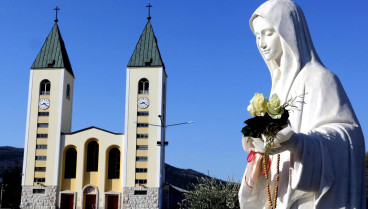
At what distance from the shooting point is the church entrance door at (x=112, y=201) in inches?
2127

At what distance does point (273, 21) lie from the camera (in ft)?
11.9

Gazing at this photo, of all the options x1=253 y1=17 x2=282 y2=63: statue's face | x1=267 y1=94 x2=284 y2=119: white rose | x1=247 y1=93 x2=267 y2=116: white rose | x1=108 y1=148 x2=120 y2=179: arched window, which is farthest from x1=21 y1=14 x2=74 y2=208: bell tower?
x1=267 y1=94 x2=284 y2=119: white rose

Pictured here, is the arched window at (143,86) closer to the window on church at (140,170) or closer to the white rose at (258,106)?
the window on church at (140,170)

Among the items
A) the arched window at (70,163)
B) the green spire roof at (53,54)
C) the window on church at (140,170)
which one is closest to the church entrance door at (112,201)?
the window on church at (140,170)

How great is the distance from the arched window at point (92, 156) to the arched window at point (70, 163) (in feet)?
5.00

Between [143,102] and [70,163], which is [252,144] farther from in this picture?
[70,163]

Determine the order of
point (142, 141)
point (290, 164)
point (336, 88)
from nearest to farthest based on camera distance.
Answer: point (290, 164), point (336, 88), point (142, 141)

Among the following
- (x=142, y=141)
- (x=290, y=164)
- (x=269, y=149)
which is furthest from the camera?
(x=142, y=141)

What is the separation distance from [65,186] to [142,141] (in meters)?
9.55

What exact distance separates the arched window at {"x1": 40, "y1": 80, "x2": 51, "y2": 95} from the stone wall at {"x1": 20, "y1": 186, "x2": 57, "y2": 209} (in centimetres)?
993

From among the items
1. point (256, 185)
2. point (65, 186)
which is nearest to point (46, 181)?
point (65, 186)

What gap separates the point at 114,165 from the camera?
181 ft

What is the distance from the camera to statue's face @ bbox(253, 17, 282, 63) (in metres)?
3.69

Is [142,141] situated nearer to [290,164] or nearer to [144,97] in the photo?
[144,97]
